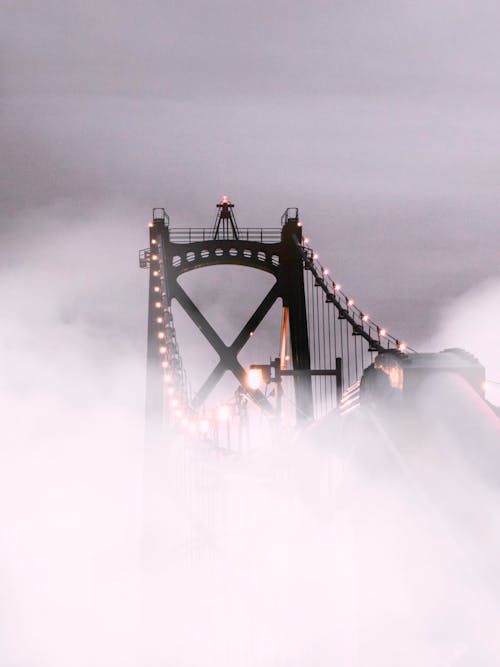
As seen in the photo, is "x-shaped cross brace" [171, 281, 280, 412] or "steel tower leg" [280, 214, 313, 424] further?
"steel tower leg" [280, 214, 313, 424]

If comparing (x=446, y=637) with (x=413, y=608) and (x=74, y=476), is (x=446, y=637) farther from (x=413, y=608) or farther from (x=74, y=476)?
(x=74, y=476)

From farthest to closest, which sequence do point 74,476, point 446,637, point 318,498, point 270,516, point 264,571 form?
point 74,476, point 264,571, point 270,516, point 318,498, point 446,637

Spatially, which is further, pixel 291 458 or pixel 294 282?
pixel 294 282

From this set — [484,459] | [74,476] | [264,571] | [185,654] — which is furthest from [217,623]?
[74,476]

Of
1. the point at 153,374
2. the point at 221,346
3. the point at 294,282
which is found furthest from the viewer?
the point at 153,374

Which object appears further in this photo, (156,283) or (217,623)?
(156,283)

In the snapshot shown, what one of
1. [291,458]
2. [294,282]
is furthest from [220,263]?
[291,458]

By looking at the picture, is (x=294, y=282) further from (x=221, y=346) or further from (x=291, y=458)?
(x=291, y=458)

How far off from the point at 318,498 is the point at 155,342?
17603 mm

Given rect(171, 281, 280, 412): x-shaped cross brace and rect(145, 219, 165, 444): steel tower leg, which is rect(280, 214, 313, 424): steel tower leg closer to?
rect(171, 281, 280, 412): x-shaped cross brace

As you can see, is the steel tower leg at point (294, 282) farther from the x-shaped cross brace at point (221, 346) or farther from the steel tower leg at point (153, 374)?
the steel tower leg at point (153, 374)

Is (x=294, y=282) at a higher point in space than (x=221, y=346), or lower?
higher

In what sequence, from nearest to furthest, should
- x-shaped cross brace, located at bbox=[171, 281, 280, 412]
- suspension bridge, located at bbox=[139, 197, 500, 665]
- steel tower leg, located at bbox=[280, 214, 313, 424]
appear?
1. suspension bridge, located at bbox=[139, 197, 500, 665]
2. x-shaped cross brace, located at bbox=[171, 281, 280, 412]
3. steel tower leg, located at bbox=[280, 214, 313, 424]

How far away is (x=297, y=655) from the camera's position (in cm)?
1228
